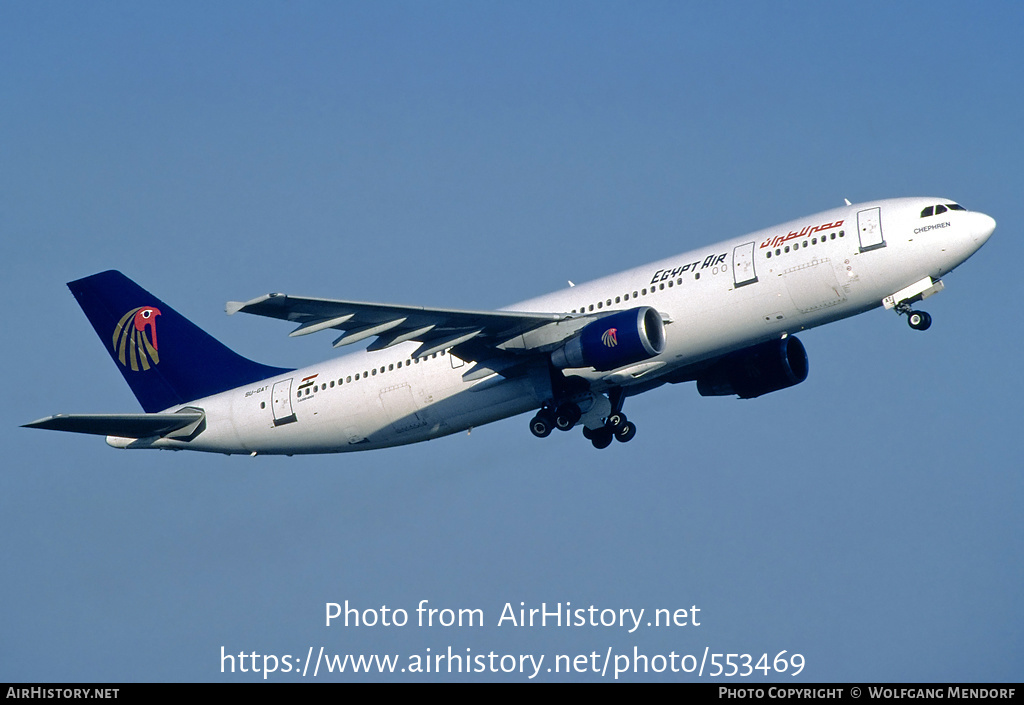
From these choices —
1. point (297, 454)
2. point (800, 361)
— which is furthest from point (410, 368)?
point (800, 361)

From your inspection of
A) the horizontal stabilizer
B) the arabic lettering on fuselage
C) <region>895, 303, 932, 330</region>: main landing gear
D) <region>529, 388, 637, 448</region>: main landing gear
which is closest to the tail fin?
the horizontal stabilizer

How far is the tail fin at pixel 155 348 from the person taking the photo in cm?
4488

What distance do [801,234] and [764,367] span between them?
6156 mm

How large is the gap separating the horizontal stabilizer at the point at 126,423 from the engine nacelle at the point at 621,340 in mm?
13881

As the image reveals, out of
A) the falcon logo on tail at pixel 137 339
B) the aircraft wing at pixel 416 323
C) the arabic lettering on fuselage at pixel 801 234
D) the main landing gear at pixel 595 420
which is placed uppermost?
the falcon logo on tail at pixel 137 339

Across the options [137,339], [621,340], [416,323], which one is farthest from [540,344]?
[137,339]

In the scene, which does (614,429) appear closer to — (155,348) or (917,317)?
(917,317)

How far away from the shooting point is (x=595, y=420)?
138ft

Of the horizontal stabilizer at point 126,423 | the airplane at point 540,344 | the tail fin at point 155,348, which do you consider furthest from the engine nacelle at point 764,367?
the horizontal stabilizer at point 126,423

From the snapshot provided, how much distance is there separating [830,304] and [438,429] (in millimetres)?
12183

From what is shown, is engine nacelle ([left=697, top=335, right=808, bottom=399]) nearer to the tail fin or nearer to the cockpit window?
the cockpit window

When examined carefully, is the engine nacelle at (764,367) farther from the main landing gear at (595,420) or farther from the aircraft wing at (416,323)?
the aircraft wing at (416,323)

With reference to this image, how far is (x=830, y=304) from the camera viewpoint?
3659 cm

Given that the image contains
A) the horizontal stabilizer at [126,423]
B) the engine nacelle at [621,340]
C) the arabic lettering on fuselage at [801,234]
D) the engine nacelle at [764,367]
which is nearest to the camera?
the engine nacelle at [621,340]
